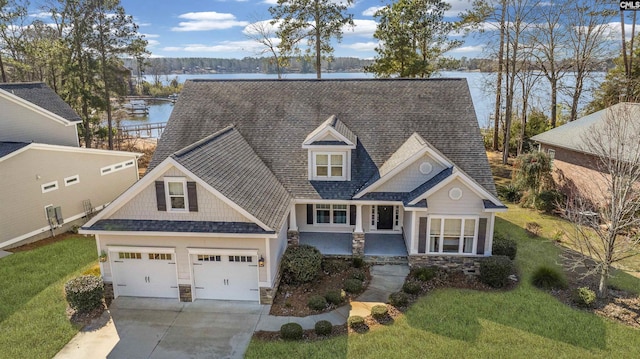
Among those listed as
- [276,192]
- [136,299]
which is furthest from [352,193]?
[136,299]

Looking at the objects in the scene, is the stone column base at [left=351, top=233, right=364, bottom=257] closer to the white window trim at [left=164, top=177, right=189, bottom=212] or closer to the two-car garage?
the two-car garage

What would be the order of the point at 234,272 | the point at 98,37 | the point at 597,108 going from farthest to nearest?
the point at 597,108 → the point at 98,37 → the point at 234,272

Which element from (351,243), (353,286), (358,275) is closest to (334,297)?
(353,286)

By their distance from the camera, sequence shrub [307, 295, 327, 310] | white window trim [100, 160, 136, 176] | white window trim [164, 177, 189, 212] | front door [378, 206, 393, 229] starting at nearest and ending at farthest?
1. white window trim [164, 177, 189, 212]
2. shrub [307, 295, 327, 310]
3. front door [378, 206, 393, 229]
4. white window trim [100, 160, 136, 176]

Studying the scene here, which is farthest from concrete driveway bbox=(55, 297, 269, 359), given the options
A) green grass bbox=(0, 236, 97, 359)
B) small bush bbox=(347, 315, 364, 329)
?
small bush bbox=(347, 315, 364, 329)

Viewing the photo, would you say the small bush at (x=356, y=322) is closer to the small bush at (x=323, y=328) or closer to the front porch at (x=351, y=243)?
the small bush at (x=323, y=328)

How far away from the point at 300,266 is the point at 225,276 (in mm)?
2823

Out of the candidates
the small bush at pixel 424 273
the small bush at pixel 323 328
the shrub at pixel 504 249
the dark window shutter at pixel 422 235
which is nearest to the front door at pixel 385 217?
the dark window shutter at pixel 422 235

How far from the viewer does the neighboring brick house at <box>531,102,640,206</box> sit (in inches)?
901

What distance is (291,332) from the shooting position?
12.5 m

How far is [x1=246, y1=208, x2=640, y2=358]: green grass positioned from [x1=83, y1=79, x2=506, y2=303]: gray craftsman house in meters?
2.68

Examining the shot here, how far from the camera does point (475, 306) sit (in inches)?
563

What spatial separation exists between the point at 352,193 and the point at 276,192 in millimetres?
3417

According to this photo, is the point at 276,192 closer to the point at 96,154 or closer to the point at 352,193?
the point at 352,193
